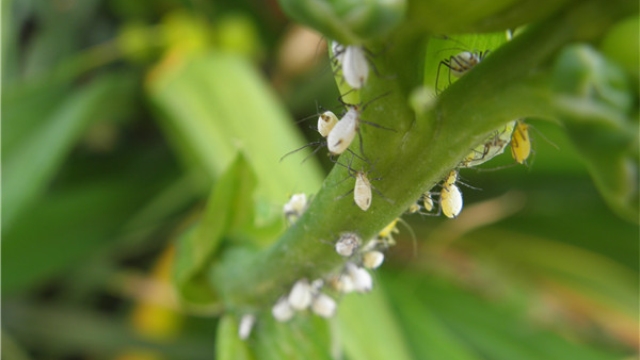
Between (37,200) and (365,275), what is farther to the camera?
(37,200)

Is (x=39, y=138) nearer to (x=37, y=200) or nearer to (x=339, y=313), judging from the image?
(x=37, y=200)

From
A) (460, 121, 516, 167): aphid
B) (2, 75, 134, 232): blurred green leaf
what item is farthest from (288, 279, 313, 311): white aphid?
(2, 75, 134, 232): blurred green leaf

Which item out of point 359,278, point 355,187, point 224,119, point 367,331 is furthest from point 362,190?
point 224,119

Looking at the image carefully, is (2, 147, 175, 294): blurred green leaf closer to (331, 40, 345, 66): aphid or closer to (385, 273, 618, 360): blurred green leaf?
(385, 273, 618, 360): blurred green leaf

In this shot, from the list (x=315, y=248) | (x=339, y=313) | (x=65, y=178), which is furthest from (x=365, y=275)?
(x=65, y=178)

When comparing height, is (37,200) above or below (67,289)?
above

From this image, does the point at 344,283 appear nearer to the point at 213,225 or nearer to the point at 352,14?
the point at 213,225

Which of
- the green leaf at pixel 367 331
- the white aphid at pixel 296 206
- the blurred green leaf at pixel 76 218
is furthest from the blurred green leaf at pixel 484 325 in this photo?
the white aphid at pixel 296 206

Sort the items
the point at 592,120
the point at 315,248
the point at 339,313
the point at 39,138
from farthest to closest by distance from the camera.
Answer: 1. the point at 39,138
2. the point at 339,313
3. the point at 315,248
4. the point at 592,120
